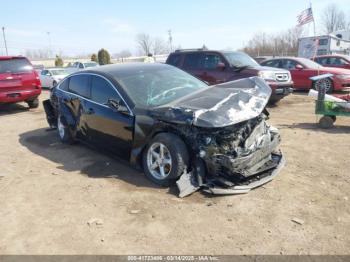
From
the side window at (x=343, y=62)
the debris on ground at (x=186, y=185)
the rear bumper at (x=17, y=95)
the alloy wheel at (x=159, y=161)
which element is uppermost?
the side window at (x=343, y=62)

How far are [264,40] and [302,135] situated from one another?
62.5 metres

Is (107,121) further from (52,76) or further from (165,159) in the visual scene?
(52,76)

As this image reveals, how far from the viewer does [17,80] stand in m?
11.3

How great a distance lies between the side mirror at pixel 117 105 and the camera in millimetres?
5184

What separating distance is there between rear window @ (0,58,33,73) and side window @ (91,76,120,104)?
6.58m

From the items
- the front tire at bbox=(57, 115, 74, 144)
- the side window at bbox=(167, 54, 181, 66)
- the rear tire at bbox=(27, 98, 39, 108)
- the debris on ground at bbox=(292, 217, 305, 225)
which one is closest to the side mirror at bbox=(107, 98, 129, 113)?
the front tire at bbox=(57, 115, 74, 144)

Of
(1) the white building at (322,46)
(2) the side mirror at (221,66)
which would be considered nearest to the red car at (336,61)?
(1) the white building at (322,46)

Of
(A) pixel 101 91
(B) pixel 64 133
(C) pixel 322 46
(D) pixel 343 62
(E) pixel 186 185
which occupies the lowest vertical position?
(E) pixel 186 185

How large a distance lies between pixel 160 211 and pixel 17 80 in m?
9.13

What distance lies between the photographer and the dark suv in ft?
34.0

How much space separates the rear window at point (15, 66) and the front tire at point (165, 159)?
8.30m

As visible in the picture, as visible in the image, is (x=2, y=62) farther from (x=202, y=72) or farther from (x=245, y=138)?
(x=245, y=138)

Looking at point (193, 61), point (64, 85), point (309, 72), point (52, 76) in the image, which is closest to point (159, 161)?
point (64, 85)

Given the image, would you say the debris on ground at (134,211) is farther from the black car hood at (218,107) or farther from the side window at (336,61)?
the side window at (336,61)
